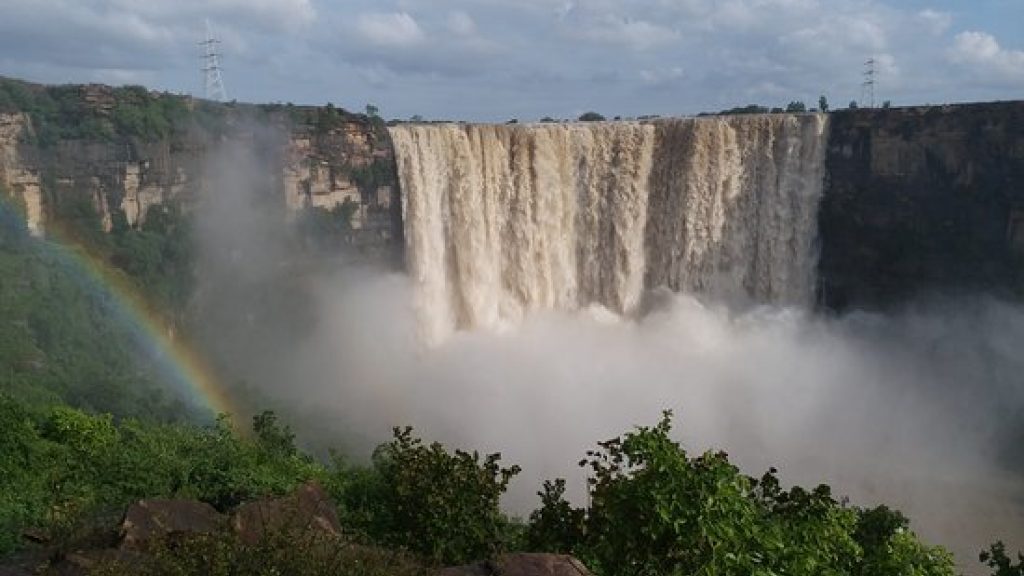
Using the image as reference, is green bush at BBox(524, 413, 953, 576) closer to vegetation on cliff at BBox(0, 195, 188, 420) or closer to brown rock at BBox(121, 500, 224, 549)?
brown rock at BBox(121, 500, 224, 549)

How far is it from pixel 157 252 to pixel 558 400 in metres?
11.5

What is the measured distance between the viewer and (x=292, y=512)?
725 centimetres

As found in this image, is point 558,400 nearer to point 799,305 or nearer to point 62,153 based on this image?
point 799,305

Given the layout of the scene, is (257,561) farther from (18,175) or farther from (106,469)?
(18,175)

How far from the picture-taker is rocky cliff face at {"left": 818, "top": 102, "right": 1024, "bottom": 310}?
25688mm

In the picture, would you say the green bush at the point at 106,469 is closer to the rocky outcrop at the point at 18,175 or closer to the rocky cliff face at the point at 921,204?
the rocky outcrop at the point at 18,175

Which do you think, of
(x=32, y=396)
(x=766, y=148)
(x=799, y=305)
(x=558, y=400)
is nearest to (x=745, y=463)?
(x=558, y=400)

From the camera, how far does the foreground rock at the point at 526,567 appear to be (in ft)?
23.8

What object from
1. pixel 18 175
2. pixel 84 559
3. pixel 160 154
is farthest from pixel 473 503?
pixel 160 154

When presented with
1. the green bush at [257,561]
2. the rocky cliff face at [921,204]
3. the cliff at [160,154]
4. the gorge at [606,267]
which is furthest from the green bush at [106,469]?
the rocky cliff face at [921,204]

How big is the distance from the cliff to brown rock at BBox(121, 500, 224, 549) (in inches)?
698

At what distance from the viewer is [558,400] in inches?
1021

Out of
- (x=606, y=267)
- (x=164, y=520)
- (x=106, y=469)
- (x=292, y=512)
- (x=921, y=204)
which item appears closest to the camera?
(x=292, y=512)

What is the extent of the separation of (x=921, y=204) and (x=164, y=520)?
78.6ft
